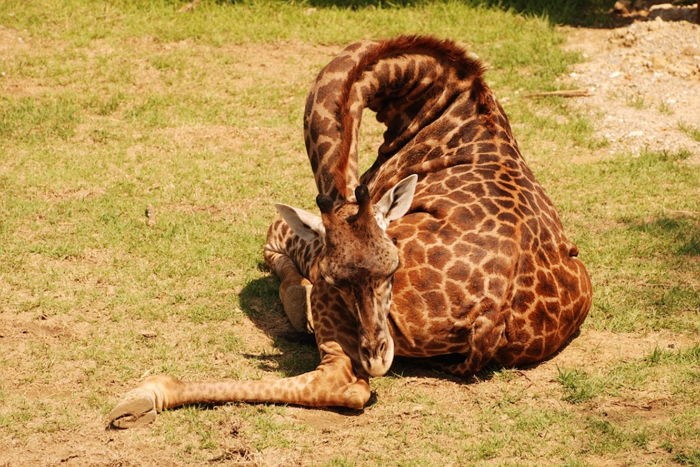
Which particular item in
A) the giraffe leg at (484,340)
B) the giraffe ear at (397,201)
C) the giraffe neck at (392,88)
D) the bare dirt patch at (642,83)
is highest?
the giraffe neck at (392,88)

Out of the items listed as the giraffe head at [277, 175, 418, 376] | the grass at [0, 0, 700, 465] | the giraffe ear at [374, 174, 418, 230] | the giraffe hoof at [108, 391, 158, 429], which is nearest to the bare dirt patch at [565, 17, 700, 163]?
the grass at [0, 0, 700, 465]

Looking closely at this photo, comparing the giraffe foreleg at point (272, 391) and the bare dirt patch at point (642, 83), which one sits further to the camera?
the bare dirt patch at point (642, 83)

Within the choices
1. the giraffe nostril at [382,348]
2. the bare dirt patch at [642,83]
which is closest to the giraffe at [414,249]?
the giraffe nostril at [382,348]

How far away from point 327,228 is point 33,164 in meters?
5.24

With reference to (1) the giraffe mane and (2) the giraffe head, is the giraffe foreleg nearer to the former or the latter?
(2) the giraffe head

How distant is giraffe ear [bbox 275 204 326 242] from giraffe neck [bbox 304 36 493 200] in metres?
0.98

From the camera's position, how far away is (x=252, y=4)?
1474 centimetres

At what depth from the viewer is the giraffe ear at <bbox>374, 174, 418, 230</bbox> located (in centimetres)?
679

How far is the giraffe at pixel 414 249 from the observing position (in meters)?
6.43

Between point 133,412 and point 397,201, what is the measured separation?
6.97ft

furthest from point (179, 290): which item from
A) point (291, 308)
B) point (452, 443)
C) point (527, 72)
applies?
point (527, 72)

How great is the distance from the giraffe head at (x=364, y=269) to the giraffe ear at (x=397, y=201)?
26 cm

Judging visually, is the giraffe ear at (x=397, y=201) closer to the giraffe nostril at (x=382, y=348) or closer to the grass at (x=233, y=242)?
the giraffe nostril at (x=382, y=348)

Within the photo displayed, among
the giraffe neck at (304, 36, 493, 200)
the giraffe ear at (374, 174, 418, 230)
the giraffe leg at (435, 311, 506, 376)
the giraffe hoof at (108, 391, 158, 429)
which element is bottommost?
the giraffe hoof at (108, 391, 158, 429)
